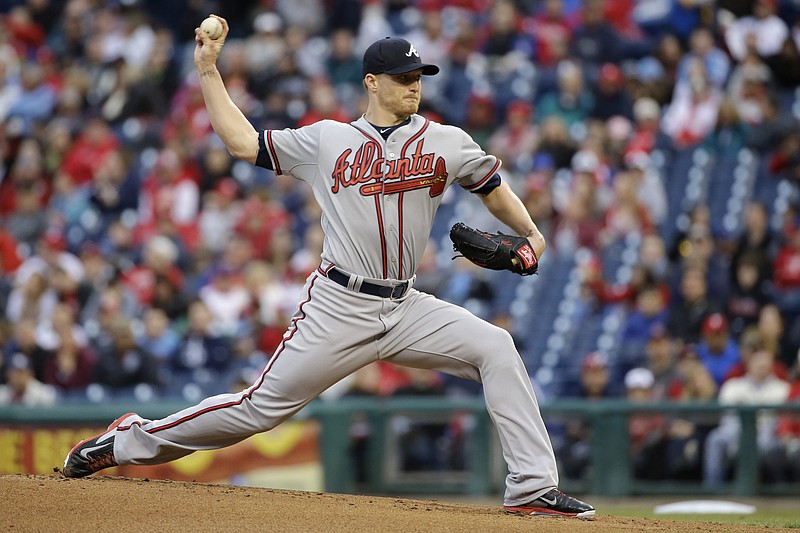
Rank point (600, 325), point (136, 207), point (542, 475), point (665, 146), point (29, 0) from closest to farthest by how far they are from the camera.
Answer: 1. point (542, 475)
2. point (600, 325)
3. point (665, 146)
4. point (136, 207)
5. point (29, 0)

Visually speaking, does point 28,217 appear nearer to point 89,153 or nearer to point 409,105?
point 89,153

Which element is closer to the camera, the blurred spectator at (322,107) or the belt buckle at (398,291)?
the belt buckle at (398,291)

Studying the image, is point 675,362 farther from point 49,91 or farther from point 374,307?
point 49,91

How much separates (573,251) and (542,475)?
560 cm

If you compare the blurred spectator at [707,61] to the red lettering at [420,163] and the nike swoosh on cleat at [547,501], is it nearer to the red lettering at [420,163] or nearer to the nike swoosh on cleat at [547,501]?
the red lettering at [420,163]

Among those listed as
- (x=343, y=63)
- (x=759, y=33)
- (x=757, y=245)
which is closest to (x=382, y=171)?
(x=757, y=245)

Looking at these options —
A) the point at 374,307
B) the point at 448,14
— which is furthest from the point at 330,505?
the point at 448,14

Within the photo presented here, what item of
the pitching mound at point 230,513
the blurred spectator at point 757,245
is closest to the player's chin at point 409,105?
the pitching mound at point 230,513

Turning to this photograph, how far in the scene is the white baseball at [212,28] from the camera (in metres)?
5.02

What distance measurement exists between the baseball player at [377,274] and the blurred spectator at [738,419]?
406 centimetres

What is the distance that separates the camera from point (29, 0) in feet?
52.2

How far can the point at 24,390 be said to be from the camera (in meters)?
10.3

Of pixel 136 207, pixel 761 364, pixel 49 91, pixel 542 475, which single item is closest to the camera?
pixel 542 475

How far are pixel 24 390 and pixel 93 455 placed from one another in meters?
5.11
